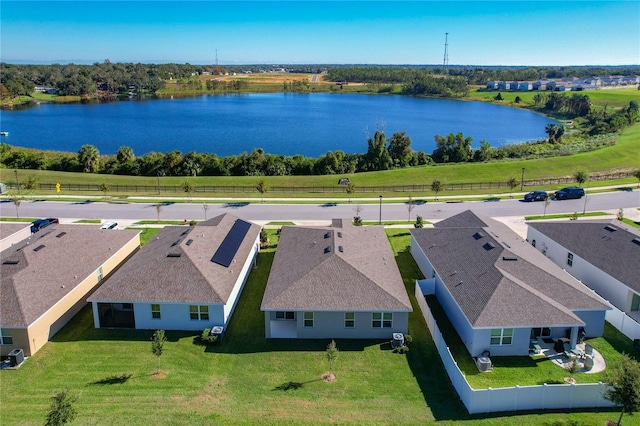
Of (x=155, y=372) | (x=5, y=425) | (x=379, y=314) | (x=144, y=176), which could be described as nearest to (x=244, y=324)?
(x=155, y=372)

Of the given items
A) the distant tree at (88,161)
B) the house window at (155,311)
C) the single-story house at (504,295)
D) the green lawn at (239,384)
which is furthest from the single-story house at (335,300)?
the distant tree at (88,161)

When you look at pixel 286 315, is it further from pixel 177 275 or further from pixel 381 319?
A: pixel 177 275

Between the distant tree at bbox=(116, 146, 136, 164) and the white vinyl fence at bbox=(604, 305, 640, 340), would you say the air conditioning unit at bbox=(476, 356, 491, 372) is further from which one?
the distant tree at bbox=(116, 146, 136, 164)

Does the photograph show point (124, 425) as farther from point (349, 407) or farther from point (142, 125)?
point (142, 125)

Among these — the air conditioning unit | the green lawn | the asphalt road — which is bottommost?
the green lawn

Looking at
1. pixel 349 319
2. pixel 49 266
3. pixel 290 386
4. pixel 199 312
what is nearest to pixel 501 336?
pixel 349 319

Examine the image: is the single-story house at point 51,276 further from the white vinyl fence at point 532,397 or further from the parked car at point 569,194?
the parked car at point 569,194

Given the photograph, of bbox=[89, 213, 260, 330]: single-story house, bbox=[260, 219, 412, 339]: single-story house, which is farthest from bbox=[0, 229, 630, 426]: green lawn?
bbox=[89, 213, 260, 330]: single-story house
